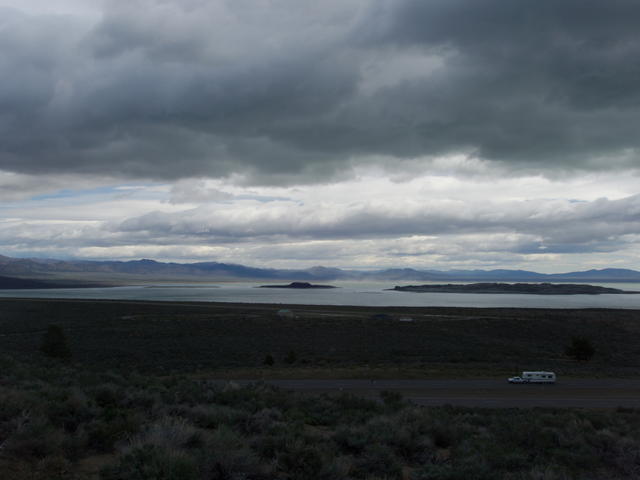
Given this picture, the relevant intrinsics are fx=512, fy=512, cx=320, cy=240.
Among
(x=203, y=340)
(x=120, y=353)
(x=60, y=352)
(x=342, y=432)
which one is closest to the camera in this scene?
(x=342, y=432)

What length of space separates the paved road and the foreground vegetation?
387 inches

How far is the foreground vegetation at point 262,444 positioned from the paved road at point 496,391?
32.3ft

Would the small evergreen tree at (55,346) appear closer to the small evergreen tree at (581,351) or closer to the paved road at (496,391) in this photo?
the paved road at (496,391)

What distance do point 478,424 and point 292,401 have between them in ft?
18.5

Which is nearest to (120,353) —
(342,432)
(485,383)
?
→ (485,383)

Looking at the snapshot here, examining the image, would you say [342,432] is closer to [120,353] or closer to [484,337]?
[120,353]

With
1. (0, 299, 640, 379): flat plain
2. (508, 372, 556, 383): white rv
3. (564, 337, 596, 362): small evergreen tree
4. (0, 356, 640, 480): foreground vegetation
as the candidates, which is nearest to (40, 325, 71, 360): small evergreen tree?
(0, 299, 640, 379): flat plain

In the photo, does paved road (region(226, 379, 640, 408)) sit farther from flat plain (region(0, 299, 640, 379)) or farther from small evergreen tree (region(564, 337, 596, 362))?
small evergreen tree (region(564, 337, 596, 362))

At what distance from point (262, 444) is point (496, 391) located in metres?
21.4

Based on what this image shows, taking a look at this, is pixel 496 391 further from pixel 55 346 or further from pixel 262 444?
pixel 55 346

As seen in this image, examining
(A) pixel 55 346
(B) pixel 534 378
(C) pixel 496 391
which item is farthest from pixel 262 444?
(A) pixel 55 346

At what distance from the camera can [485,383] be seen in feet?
97.6

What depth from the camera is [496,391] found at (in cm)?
2722

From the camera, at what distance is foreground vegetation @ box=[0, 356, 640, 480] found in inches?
300
